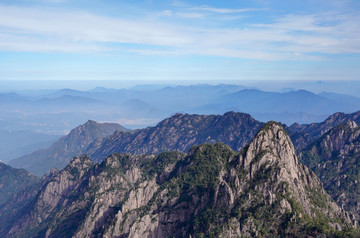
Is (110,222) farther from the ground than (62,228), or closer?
farther from the ground

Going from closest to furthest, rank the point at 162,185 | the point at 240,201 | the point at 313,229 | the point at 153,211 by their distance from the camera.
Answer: the point at 313,229, the point at 240,201, the point at 153,211, the point at 162,185

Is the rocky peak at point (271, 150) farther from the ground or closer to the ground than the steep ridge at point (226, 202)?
farther from the ground

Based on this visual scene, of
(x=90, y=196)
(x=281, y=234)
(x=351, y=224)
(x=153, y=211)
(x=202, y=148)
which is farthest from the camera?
(x=90, y=196)

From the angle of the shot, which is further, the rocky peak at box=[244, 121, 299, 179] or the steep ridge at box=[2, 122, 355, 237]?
the rocky peak at box=[244, 121, 299, 179]

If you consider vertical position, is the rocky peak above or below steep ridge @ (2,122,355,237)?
above

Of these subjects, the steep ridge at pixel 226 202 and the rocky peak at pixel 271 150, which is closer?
the steep ridge at pixel 226 202

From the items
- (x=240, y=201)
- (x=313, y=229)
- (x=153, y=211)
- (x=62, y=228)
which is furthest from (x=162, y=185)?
(x=313, y=229)

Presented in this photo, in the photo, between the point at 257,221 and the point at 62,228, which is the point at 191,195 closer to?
the point at 257,221

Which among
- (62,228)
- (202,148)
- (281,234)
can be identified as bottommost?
Answer: (62,228)

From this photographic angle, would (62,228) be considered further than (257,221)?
Yes
